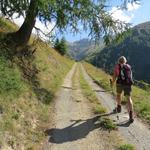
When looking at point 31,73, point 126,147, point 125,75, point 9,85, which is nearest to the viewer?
point 126,147

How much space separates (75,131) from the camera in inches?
471

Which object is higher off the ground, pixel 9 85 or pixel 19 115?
pixel 9 85

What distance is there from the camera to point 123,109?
1634 cm

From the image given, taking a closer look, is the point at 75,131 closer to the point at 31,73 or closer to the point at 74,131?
the point at 74,131

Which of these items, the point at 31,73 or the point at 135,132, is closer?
the point at 135,132

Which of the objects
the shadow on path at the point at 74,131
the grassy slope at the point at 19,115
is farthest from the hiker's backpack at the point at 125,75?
the grassy slope at the point at 19,115

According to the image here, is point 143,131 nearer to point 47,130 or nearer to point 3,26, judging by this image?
point 47,130

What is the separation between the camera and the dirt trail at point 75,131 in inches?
406

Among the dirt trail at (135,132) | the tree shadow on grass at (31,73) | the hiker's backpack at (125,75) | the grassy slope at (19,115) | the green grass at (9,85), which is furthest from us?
the tree shadow on grass at (31,73)

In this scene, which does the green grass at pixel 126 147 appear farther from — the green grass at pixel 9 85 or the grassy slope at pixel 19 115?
the green grass at pixel 9 85

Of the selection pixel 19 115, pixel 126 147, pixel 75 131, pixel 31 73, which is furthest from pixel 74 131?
pixel 31 73

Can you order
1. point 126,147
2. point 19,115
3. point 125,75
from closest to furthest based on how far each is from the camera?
point 126,147 < point 19,115 < point 125,75

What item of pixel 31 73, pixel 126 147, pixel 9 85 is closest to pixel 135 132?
pixel 126 147

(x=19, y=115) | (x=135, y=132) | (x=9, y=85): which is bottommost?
(x=135, y=132)
